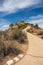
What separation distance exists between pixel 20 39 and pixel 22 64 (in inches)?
304

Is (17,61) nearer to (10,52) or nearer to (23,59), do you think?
(23,59)

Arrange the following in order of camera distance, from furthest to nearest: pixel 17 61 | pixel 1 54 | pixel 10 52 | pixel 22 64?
1. pixel 10 52
2. pixel 1 54
3. pixel 17 61
4. pixel 22 64

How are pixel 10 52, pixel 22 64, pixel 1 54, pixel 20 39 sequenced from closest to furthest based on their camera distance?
pixel 22 64, pixel 1 54, pixel 10 52, pixel 20 39

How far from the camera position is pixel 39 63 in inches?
369

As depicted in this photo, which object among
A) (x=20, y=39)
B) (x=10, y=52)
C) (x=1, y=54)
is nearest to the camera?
(x=1, y=54)

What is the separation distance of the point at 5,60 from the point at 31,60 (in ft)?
5.42

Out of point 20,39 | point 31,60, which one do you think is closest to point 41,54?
point 31,60

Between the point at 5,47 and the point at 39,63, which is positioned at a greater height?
the point at 5,47

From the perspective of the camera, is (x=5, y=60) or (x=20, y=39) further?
(x=20, y=39)

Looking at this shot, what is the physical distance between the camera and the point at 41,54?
11312 millimetres

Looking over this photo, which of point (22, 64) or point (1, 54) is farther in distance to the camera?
point (1, 54)

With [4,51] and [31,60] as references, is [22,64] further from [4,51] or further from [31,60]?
[4,51]

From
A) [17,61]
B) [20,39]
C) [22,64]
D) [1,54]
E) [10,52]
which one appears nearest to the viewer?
[22,64]

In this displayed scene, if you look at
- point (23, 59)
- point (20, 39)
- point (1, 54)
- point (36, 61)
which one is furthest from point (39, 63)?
point (20, 39)
